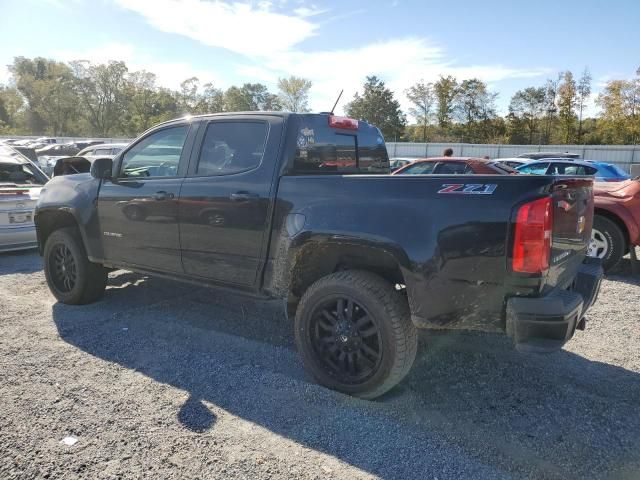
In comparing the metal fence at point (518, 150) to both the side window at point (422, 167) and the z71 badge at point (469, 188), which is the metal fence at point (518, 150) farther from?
the z71 badge at point (469, 188)

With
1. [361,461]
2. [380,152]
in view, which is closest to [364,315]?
[361,461]

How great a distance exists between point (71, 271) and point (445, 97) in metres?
64.1

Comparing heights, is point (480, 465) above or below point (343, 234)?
below

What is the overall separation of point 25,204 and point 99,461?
A: 627cm

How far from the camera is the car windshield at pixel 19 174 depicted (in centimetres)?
830

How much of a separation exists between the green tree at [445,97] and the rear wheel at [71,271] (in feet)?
208

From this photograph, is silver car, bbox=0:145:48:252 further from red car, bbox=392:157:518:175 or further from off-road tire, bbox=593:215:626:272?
off-road tire, bbox=593:215:626:272

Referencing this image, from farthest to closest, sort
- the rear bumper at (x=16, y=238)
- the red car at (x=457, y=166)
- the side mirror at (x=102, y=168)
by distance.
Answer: the red car at (x=457, y=166)
the rear bumper at (x=16, y=238)
the side mirror at (x=102, y=168)

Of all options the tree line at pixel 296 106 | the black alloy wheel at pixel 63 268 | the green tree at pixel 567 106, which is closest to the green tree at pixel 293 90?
the tree line at pixel 296 106

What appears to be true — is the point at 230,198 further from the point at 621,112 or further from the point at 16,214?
the point at 621,112

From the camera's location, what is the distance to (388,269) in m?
3.33

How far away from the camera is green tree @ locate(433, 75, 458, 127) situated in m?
62.2

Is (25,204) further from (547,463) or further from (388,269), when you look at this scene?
(547,463)

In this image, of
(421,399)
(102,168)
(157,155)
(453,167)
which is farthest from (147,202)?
(453,167)
